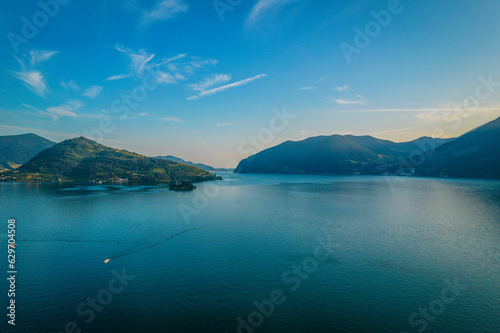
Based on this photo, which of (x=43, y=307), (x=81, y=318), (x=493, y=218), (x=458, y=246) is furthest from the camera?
(x=493, y=218)

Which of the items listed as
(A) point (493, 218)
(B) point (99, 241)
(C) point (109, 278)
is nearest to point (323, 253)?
(C) point (109, 278)

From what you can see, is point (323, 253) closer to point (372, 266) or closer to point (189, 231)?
point (372, 266)

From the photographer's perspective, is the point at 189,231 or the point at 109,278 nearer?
the point at 109,278

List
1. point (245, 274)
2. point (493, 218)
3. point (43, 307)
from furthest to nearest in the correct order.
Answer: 1. point (493, 218)
2. point (245, 274)
3. point (43, 307)

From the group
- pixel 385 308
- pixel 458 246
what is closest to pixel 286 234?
pixel 385 308

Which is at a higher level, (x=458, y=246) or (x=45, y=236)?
(x=45, y=236)

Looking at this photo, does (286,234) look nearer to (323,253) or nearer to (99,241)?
(323,253)
